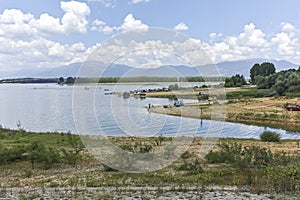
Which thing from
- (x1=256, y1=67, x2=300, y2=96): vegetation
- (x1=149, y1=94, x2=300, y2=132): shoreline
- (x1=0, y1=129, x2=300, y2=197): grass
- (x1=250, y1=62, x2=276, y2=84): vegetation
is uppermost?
(x1=250, y1=62, x2=276, y2=84): vegetation

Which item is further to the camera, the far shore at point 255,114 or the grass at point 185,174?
the far shore at point 255,114

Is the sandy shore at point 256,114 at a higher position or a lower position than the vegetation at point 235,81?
lower

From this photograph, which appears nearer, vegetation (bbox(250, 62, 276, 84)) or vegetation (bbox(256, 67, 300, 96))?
vegetation (bbox(256, 67, 300, 96))

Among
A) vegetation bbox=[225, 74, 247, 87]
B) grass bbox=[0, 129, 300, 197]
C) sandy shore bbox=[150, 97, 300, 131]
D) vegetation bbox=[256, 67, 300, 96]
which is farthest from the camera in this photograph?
vegetation bbox=[225, 74, 247, 87]

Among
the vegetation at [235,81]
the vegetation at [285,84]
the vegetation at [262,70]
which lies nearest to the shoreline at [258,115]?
the vegetation at [285,84]

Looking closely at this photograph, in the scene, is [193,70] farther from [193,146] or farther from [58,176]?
[193,146]

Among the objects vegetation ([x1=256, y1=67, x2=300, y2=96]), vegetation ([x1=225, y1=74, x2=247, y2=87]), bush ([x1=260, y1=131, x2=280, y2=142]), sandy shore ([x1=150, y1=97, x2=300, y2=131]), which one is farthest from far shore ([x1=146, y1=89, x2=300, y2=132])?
vegetation ([x1=225, y1=74, x2=247, y2=87])

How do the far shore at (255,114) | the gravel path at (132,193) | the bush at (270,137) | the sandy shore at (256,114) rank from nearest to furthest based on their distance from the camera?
1. the gravel path at (132,193)
2. the bush at (270,137)
3. the far shore at (255,114)
4. the sandy shore at (256,114)

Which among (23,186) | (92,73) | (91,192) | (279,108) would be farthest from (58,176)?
(279,108)

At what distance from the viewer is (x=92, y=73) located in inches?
480

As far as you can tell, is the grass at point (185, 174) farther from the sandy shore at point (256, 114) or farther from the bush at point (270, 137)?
the sandy shore at point (256, 114)

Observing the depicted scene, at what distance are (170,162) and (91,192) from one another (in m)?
5.43

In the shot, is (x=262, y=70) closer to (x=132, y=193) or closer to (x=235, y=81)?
(x=235, y=81)

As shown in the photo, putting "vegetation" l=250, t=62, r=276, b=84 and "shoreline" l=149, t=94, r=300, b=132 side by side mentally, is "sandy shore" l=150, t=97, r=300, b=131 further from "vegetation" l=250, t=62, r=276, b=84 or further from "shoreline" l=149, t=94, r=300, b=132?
"vegetation" l=250, t=62, r=276, b=84
